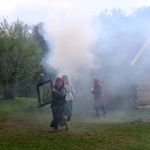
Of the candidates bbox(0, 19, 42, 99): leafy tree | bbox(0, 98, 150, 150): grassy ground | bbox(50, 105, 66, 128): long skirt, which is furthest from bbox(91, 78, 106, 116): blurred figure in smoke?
bbox(0, 19, 42, 99): leafy tree

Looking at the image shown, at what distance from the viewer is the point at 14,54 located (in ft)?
78.1

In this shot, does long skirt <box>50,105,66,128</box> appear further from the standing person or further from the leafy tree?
the leafy tree

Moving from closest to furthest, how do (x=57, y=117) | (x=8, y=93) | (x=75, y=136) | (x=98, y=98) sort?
(x=75, y=136) < (x=57, y=117) < (x=98, y=98) < (x=8, y=93)

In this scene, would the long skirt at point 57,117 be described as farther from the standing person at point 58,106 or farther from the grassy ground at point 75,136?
the grassy ground at point 75,136

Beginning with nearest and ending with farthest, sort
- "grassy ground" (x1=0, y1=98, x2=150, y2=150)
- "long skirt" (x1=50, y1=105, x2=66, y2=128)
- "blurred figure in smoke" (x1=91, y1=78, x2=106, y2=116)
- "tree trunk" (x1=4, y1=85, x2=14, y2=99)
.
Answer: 1. "grassy ground" (x1=0, y1=98, x2=150, y2=150)
2. "long skirt" (x1=50, y1=105, x2=66, y2=128)
3. "blurred figure in smoke" (x1=91, y1=78, x2=106, y2=116)
4. "tree trunk" (x1=4, y1=85, x2=14, y2=99)

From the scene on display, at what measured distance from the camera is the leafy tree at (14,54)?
23.7 meters

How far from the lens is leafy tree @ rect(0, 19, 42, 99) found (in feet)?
77.8

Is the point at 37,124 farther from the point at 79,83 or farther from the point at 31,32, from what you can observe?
the point at 31,32

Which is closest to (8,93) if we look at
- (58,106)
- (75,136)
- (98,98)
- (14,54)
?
(14,54)

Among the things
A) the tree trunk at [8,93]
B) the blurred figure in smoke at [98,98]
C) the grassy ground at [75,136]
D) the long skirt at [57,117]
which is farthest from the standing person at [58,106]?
the tree trunk at [8,93]

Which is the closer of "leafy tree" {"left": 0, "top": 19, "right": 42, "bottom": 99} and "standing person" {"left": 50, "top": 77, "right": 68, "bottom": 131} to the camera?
"standing person" {"left": 50, "top": 77, "right": 68, "bottom": 131}

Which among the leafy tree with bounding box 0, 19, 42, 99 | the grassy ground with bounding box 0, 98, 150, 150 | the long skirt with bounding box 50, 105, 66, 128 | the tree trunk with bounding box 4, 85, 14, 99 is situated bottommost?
the grassy ground with bounding box 0, 98, 150, 150

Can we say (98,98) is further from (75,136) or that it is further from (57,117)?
(75,136)

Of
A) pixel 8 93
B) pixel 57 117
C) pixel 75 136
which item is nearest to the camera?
pixel 75 136
